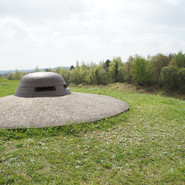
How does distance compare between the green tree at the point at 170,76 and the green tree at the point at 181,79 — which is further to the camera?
the green tree at the point at 170,76

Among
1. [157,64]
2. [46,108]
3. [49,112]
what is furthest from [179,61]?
[49,112]

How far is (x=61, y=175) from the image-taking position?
3816mm

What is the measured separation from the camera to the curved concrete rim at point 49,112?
657 cm

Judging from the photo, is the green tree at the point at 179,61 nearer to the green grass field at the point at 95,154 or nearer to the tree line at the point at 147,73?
the tree line at the point at 147,73

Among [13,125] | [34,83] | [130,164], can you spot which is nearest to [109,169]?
[130,164]

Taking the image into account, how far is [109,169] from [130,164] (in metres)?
0.65

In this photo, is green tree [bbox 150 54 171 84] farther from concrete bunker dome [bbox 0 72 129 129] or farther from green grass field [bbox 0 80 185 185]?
green grass field [bbox 0 80 185 185]

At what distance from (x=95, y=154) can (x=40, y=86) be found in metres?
6.54

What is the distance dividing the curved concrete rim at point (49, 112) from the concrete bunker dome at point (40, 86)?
1.87ft

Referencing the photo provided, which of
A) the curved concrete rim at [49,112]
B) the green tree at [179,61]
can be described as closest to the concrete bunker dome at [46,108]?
the curved concrete rim at [49,112]

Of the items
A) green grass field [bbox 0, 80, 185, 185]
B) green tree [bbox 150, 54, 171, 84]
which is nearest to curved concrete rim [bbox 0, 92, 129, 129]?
green grass field [bbox 0, 80, 185, 185]

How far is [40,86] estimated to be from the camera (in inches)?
384

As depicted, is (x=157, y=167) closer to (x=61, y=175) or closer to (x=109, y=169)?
(x=109, y=169)

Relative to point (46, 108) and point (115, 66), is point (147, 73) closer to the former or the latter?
point (115, 66)
